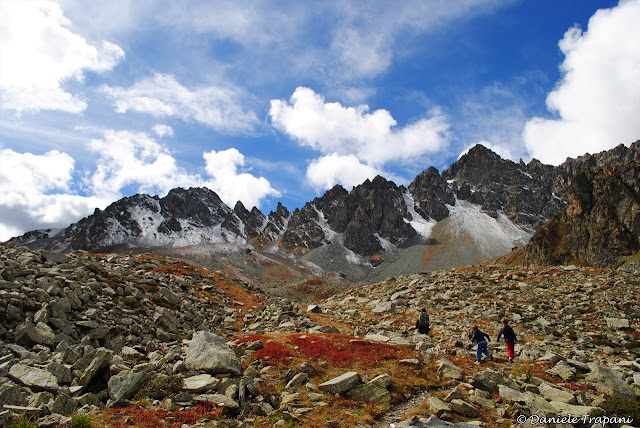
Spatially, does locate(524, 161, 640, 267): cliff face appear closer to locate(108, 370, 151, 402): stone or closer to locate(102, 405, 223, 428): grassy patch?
locate(102, 405, 223, 428): grassy patch

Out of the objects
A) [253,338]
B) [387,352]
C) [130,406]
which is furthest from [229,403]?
[387,352]

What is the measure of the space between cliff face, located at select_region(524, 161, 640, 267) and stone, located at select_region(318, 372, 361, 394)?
16167 cm

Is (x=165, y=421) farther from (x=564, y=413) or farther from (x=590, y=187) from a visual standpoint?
(x=590, y=187)

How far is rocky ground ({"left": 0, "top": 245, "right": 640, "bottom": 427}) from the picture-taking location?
10359 mm

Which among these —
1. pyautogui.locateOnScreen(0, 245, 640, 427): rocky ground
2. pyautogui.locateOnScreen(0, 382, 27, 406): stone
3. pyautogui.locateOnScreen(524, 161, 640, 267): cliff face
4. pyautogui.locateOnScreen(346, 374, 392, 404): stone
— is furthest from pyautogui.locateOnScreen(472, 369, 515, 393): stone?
pyautogui.locateOnScreen(524, 161, 640, 267): cliff face

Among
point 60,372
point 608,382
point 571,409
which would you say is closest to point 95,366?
point 60,372

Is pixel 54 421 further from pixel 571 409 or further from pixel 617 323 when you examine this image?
pixel 617 323

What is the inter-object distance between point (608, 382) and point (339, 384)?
1140cm

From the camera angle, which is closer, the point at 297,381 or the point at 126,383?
the point at 126,383

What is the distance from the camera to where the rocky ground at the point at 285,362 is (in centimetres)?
1036

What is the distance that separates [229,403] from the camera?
1075 centimetres

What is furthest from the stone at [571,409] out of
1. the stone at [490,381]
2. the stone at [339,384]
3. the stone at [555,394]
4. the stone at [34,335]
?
the stone at [34,335]

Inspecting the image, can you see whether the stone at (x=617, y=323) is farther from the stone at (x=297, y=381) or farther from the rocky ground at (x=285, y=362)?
the stone at (x=297, y=381)

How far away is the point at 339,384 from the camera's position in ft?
42.1
